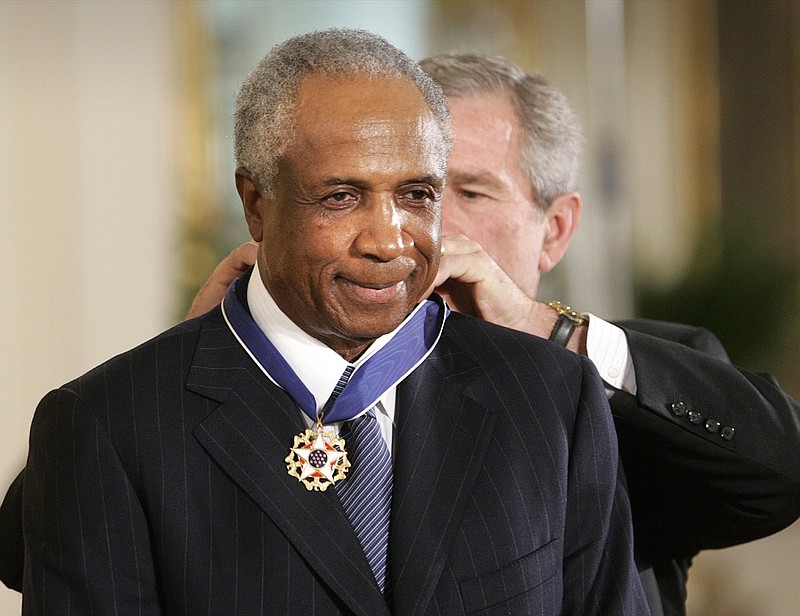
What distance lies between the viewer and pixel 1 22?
13.5 feet

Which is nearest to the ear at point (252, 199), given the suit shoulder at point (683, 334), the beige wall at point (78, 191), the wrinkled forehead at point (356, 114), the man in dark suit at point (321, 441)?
the man in dark suit at point (321, 441)

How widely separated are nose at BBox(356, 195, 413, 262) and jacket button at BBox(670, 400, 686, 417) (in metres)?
0.68

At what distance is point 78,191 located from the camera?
414cm

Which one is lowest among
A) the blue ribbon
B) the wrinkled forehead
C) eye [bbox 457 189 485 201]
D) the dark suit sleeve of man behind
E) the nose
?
the dark suit sleeve of man behind

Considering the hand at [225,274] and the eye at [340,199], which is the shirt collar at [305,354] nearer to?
the eye at [340,199]

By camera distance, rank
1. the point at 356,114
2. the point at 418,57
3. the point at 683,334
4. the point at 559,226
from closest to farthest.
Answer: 1. the point at 356,114
2. the point at 559,226
3. the point at 683,334
4. the point at 418,57

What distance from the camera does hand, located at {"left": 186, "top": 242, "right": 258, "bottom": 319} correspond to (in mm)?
1604

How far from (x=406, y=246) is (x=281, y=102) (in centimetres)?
20

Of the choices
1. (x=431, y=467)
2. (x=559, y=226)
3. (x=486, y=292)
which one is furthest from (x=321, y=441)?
(x=559, y=226)

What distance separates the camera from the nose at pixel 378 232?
1.23 m

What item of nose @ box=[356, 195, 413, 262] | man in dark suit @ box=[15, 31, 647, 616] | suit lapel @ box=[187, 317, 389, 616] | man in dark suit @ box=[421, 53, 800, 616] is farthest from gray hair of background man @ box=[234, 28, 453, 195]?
man in dark suit @ box=[421, 53, 800, 616]

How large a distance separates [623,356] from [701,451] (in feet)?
0.59

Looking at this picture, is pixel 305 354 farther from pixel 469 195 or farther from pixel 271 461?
pixel 469 195

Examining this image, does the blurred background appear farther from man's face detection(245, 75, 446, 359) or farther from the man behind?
man's face detection(245, 75, 446, 359)
